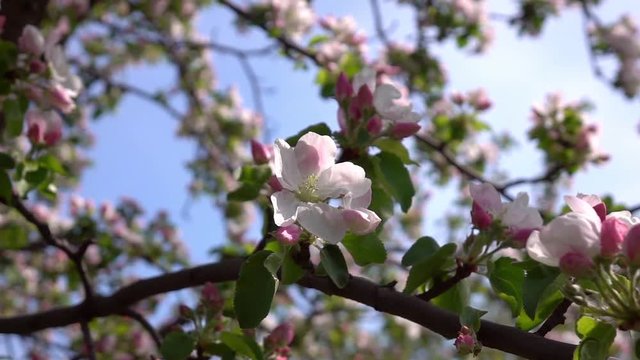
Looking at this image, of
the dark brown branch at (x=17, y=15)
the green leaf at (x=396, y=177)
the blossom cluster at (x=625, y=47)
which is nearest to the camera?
the green leaf at (x=396, y=177)

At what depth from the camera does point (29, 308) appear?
4965 millimetres

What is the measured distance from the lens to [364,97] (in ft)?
4.75

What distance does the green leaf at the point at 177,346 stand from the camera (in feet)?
4.16

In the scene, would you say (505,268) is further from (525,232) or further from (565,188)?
(565,188)

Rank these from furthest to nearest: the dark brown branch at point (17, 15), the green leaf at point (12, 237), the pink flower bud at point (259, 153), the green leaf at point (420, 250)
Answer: the green leaf at point (12, 237) < the dark brown branch at point (17, 15) < the pink flower bud at point (259, 153) < the green leaf at point (420, 250)

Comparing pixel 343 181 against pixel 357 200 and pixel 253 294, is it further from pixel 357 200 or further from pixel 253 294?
pixel 253 294

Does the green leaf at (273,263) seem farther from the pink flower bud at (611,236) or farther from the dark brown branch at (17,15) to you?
the dark brown branch at (17,15)

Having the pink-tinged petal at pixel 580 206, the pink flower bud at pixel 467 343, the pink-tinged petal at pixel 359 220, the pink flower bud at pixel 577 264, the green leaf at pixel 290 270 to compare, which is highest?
the pink-tinged petal at pixel 580 206

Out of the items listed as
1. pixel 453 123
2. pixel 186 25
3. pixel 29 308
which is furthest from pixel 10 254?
pixel 453 123

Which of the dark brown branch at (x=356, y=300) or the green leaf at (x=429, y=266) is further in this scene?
the green leaf at (x=429, y=266)

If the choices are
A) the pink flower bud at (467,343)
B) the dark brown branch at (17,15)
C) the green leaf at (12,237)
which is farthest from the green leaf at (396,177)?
the green leaf at (12,237)

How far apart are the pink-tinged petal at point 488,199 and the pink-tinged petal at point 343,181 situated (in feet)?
0.69

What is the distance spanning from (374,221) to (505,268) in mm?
266

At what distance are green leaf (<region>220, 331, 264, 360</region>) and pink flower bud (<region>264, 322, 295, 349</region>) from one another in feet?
0.54
